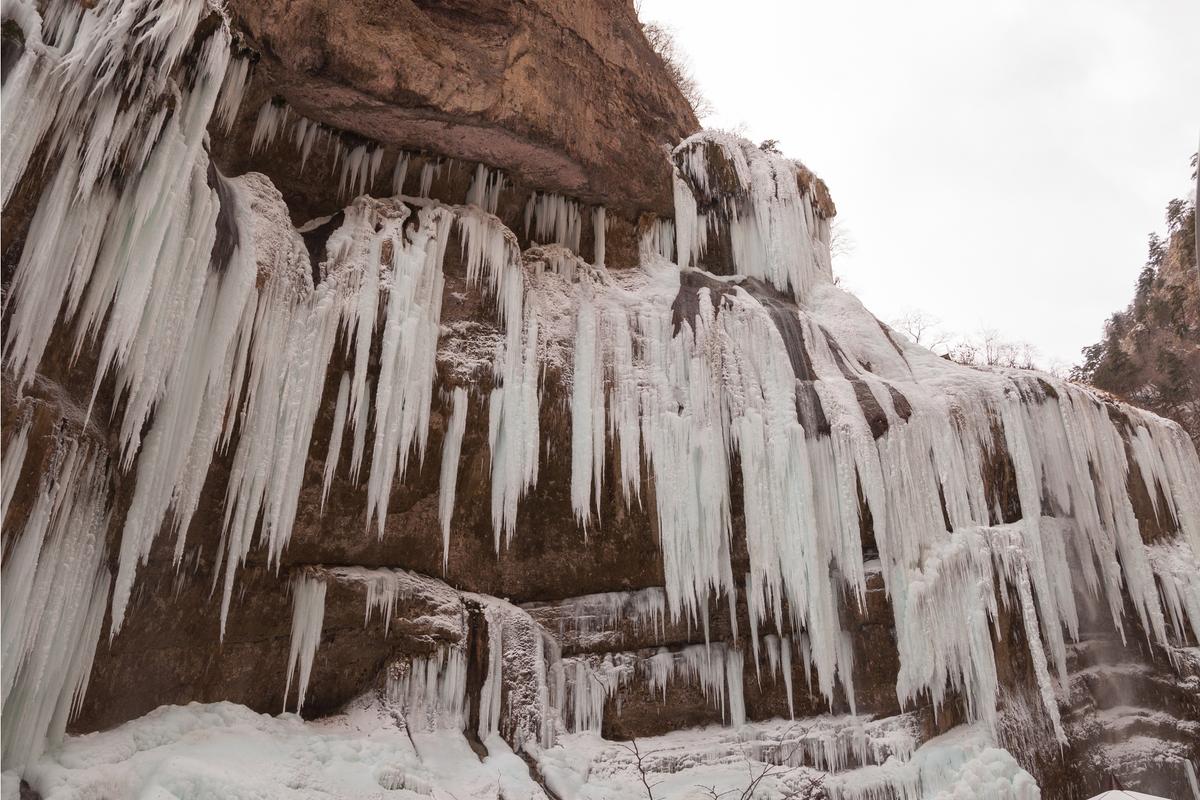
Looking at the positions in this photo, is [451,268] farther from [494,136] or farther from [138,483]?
[138,483]

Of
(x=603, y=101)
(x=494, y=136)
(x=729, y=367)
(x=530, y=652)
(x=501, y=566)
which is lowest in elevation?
(x=530, y=652)

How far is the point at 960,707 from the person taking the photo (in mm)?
8391

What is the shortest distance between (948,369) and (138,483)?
9.27 m

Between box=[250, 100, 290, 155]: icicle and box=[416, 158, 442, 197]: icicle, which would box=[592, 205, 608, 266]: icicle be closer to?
box=[416, 158, 442, 197]: icicle

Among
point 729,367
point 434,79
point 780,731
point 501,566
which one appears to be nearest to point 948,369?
point 729,367

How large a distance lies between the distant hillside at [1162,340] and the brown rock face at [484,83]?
1417 cm

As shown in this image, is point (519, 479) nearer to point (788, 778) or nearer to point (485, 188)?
point (485, 188)

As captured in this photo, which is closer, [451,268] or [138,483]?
[138,483]

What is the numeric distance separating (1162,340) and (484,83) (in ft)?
60.1

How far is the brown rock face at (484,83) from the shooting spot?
766 cm

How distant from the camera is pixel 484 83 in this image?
8430 mm

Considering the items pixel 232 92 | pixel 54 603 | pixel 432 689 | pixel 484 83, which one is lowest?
pixel 432 689

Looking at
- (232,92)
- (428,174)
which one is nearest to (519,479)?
(428,174)

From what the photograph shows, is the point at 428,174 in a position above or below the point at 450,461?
above
